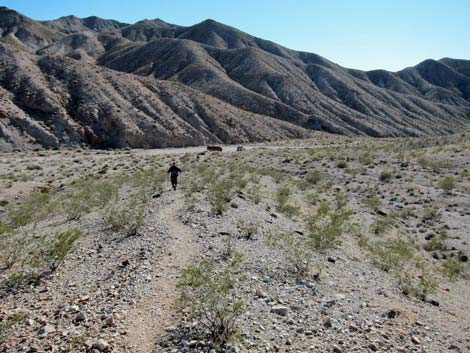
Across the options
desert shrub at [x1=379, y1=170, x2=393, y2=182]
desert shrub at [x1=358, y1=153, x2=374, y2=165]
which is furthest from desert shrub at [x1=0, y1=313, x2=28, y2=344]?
desert shrub at [x1=358, y1=153, x2=374, y2=165]

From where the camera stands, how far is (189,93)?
6556 cm

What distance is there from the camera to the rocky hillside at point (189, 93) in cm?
4981

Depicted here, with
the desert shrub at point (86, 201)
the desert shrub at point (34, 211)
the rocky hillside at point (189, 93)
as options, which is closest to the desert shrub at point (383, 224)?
the desert shrub at point (86, 201)

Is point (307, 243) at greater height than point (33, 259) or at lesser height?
lesser

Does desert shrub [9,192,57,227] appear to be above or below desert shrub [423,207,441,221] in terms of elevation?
above

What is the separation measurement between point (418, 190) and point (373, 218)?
723cm

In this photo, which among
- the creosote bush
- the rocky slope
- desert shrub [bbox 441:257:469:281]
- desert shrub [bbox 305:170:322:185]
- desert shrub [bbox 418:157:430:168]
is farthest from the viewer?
desert shrub [bbox 418:157:430:168]

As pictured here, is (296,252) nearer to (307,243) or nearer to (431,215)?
(307,243)

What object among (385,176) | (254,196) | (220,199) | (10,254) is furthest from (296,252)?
(385,176)

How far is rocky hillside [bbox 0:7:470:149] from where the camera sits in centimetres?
4981

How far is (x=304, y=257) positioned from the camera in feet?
30.0

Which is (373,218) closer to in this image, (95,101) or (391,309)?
(391,309)

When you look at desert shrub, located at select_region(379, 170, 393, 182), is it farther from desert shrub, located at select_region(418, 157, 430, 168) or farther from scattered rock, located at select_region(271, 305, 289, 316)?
scattered rock, located at select_region(271, 305, 289, 316)

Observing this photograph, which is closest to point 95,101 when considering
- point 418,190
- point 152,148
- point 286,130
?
point 152,148
